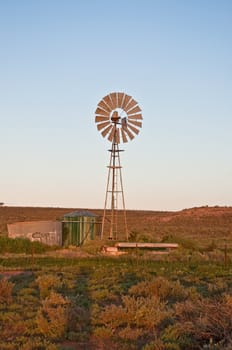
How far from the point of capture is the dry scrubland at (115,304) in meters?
10.6

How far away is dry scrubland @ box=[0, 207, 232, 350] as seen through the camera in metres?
10.6

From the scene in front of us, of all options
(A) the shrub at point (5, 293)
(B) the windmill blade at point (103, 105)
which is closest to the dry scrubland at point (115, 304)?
(A) the shrub at point (5, 293)

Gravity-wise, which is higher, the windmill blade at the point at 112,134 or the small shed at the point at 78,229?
the windmill blade at the point at 112,134

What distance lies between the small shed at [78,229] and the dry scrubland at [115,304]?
28.0 ft

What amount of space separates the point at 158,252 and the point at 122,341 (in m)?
20.7

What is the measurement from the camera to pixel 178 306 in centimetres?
1247

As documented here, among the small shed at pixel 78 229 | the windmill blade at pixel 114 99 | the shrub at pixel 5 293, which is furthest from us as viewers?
the small shed at pixel 78 229

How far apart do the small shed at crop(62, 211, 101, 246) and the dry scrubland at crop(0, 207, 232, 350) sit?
8.53m

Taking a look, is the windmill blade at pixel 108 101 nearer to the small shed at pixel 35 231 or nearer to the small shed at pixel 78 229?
the small shed at pixel 78 229

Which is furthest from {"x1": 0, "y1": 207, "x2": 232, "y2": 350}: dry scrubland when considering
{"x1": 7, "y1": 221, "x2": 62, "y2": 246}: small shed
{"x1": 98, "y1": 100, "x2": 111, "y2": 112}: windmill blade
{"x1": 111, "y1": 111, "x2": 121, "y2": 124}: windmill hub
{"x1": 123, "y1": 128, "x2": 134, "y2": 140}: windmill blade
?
{"x1": 98, "y1": 100, "x2": 111, "y2": 112}: windmill blade

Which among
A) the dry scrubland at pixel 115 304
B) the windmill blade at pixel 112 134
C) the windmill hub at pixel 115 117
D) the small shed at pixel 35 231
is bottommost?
the dry scrubland at pixel 115 304

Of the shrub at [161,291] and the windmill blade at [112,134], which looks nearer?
the shrub at [161,291]

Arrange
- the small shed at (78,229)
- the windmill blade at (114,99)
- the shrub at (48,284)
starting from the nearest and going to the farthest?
the shrub at (48,284) → the windmill blade at (114,99) → the small shed at (78,229)

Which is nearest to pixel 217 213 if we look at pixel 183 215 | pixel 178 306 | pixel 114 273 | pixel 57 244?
pixel 183 215
